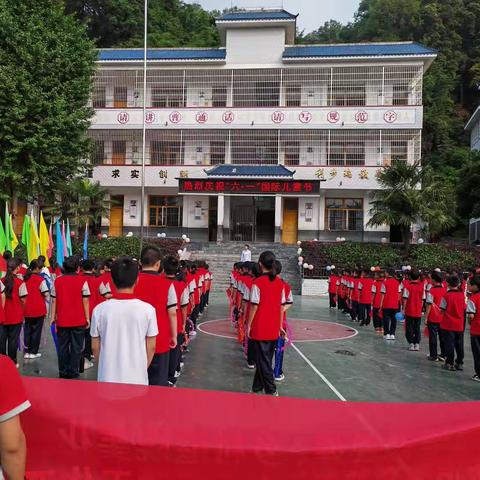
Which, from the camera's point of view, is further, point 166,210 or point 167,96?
point 166,210

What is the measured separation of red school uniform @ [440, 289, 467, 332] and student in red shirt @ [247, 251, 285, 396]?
3321 mm

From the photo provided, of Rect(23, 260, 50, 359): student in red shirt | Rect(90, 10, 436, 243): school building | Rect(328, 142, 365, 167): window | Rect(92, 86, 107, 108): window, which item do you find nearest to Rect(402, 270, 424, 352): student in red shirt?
Rect(23, 260, 50, 359): student in red shirt

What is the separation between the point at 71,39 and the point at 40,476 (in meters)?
20.5

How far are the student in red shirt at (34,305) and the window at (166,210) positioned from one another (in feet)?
66.6

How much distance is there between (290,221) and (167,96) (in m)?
10.5

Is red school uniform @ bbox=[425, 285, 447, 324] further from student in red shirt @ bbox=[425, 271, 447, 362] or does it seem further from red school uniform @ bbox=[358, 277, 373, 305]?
red school uniform @ bbox=[358, 277, 373, 305]

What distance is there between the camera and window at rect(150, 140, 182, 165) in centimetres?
2730

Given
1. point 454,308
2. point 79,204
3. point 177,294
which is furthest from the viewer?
point 79,204

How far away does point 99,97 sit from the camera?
28.2 m

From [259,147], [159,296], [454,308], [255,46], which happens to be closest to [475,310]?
[454,308]

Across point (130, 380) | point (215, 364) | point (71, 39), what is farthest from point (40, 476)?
point (71, 39)

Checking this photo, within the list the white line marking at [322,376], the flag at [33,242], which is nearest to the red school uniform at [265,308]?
the white line marking at [322,376]

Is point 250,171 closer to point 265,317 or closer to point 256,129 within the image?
point 256,129

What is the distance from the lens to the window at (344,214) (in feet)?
86.7
